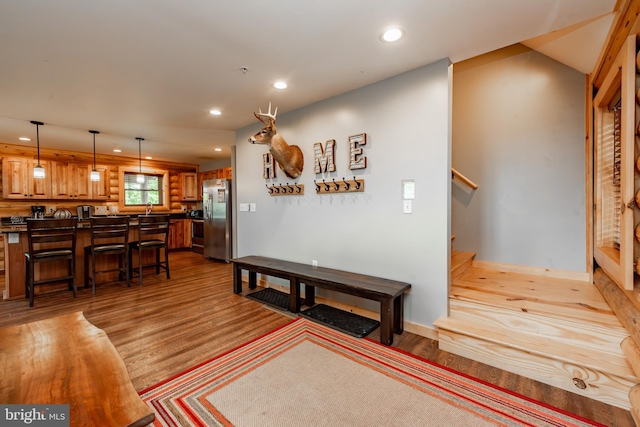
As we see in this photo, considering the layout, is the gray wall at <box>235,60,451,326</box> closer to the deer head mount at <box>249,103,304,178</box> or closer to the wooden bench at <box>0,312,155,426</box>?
the deer head mount at <box>249,103,304,178</box>

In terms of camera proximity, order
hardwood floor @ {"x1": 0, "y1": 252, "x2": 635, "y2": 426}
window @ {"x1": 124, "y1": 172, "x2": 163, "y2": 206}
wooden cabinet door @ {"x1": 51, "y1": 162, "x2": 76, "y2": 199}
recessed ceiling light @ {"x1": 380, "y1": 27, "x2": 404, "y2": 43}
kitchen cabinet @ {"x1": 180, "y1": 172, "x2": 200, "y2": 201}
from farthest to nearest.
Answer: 1. kitchen cabinet @ {"x1": 180, "y1": 172, "x2": 200, "y2": 201}
2. window @ {"x1": 124, "y1": 172, "x2": 163, "y2": 206}
3. wooden cabinet door @ {"x1": 51, "y1": 162, "x2": 76, "y2": 199}
4. recessed ceiling light @ {"x1": 380, "y1": 27, "x2": 404, "y2": 43}
5. hardwood floor @ {"x1": 0, "y1": 252, "x2": 635, "y2": 426}

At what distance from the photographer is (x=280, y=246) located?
397 centimetres

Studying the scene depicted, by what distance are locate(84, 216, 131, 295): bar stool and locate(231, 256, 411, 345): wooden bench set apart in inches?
75.9

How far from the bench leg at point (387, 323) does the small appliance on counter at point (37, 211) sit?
6.96 m

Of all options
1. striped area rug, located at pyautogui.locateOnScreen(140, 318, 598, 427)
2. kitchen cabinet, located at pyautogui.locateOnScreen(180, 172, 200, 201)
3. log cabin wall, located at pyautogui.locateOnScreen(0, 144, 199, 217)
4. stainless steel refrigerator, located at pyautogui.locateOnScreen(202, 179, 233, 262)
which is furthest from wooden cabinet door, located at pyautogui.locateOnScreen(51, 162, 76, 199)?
striped area rug, located at pyautogui.locateOnScreen(140, 318, 598, 427)

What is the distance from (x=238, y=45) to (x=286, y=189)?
1.87 metres

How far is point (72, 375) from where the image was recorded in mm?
1140

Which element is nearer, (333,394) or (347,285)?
(333,394)

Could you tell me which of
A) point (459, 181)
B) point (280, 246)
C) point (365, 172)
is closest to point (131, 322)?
point (280, 246)

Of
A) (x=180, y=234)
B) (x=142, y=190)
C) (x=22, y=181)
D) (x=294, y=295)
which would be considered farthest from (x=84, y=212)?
(x=294, y=295)

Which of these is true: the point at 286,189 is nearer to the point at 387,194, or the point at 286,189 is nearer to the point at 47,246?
the point at 387,194

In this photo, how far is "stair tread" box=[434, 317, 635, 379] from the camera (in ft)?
5.75

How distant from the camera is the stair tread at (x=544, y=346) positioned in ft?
5.75

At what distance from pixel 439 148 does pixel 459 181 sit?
136 centimetres
